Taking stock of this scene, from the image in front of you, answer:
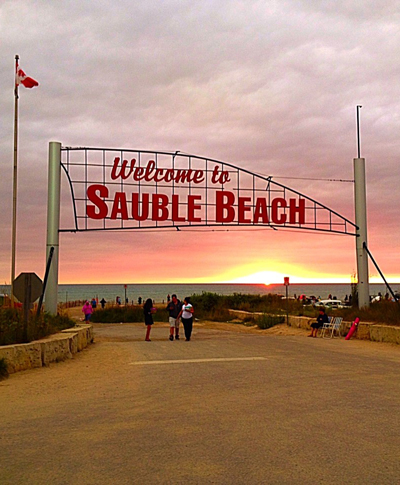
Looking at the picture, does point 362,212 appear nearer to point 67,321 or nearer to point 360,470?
point 67,321

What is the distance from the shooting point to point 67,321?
782 inches

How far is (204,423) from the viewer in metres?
7.04

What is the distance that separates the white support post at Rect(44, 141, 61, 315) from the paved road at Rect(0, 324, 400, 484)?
26.9 feet

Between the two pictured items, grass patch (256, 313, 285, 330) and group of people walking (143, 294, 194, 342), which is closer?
group of people walking (143, 294, 194, 342)

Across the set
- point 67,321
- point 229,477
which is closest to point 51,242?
point 67,321

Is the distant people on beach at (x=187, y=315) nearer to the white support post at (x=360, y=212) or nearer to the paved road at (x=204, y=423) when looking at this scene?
the paved road at (x=204, y=423)

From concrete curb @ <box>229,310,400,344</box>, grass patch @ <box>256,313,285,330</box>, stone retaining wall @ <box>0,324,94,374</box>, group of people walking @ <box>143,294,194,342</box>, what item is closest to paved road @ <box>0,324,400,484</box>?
stone retaining wall @ <box>0,324,94,374</box>

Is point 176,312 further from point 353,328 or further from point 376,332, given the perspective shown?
point 376,332

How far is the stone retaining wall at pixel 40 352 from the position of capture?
12016mm

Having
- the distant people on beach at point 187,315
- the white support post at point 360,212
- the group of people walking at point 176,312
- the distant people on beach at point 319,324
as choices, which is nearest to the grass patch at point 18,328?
the group of people walking at point 176,312

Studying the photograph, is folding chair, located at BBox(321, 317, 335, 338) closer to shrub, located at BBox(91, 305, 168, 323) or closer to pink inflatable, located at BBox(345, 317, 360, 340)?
pink inflatable, located at BBox(345, 317, 360, 340)

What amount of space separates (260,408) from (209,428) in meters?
1.37

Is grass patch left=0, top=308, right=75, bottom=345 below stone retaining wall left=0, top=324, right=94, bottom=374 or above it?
above

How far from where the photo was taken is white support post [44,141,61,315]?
68.8 ft
